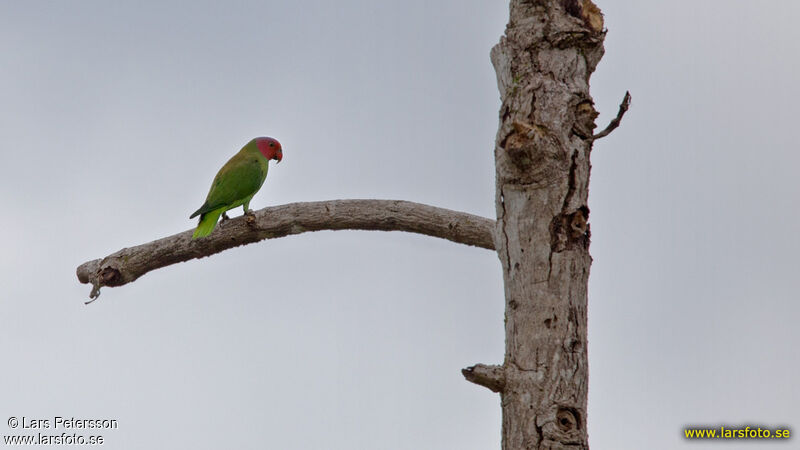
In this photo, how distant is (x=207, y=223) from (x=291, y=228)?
3.00ft

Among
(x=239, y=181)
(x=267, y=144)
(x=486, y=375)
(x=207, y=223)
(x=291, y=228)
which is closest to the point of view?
(x=486, y=375)

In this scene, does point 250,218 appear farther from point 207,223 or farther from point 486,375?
point 486,375

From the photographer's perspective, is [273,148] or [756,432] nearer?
[756,432]

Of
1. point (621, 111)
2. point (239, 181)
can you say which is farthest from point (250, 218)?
point (621, 111)

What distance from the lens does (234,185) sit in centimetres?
736

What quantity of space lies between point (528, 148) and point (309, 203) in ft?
8.18

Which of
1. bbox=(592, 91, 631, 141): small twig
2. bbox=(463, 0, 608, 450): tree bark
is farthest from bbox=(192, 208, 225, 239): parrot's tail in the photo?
bbox=(592, 91, 631, 141): small twig

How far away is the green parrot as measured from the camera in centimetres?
675

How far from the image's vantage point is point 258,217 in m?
6.15

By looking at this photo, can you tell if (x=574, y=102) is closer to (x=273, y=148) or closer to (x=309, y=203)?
(x=309, y=203)

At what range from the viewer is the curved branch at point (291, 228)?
5.85m

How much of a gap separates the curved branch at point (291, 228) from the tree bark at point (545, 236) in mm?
1742

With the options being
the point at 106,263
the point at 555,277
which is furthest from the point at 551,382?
the point at 106,263

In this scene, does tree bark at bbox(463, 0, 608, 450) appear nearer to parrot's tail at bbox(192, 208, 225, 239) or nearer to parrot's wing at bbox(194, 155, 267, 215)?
parrot's tail at bbox(192, 208, 225, 239)
